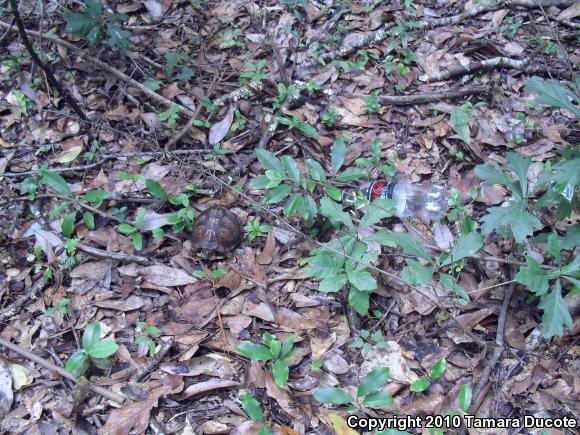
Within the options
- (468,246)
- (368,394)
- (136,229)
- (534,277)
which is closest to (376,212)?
(468,246)

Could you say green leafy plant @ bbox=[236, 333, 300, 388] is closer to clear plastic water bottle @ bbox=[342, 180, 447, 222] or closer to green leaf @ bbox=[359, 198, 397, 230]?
green leaf @ bbox=[359, 198, 397, 230]

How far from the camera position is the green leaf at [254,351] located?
2.65m

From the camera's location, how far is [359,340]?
278cm

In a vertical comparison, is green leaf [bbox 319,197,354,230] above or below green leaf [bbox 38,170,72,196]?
above

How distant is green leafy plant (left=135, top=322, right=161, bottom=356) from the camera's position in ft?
9.35

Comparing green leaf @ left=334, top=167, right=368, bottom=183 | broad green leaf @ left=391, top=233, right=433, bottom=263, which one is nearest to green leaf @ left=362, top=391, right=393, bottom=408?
broad green leaf @ left=391, top=233, right=433, bottom=263

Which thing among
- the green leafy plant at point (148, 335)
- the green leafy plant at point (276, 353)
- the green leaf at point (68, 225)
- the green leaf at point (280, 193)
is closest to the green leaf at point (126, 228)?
the green leaf at point (68, 225)

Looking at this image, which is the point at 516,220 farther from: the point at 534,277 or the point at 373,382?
the point at 373,382

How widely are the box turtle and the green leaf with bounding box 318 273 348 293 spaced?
83cm

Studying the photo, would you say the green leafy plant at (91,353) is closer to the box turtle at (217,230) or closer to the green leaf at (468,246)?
the box turtle at (217,230)

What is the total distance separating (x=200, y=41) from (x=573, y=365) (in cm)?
390

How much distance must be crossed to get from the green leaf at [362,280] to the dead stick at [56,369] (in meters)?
1.38

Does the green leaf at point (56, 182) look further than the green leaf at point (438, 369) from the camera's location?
Yes

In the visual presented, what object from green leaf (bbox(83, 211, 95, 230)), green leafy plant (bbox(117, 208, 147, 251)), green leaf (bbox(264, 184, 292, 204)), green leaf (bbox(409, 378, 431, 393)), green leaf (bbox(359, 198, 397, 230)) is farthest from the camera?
green leaf (bbox(83, 211, 95, 230))
